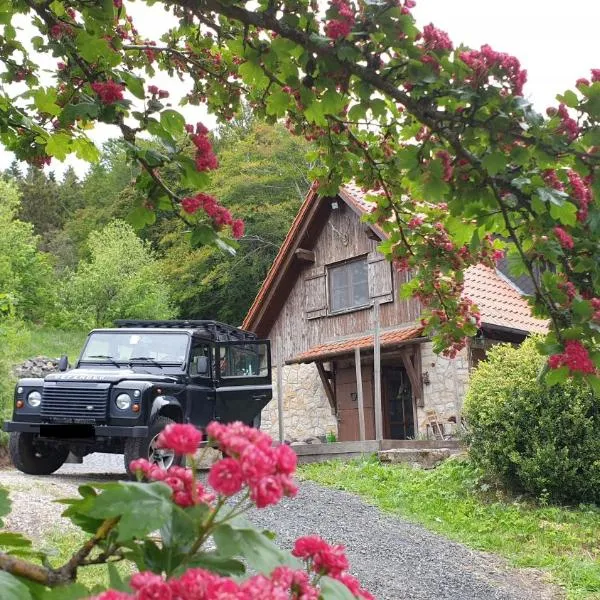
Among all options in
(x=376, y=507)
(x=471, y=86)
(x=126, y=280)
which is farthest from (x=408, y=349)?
(x=126, y=280)

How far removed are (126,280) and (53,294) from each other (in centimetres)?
368

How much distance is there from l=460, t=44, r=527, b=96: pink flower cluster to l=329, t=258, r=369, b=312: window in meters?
13.8

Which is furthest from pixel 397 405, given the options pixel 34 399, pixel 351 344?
pixel 34 399

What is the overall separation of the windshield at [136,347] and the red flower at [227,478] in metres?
9.20

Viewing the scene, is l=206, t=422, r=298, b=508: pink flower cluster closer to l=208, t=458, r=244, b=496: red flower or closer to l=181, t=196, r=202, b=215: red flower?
l=208, t=458, r=244, b=496: red flower

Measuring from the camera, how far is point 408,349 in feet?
48.2

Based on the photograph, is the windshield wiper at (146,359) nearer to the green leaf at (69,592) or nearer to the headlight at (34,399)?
the headlight at (34,399)

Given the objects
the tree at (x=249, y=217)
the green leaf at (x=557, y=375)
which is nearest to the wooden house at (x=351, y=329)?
the green leaf at (x=557, y=375)

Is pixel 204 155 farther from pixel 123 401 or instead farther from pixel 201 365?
pixel 201 365

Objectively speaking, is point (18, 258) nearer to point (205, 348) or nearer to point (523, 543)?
point (205, 348)

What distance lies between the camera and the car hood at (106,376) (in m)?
9.04

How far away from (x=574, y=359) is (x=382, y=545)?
13.8 ft

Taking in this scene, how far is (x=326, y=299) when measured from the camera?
1728 centimetres

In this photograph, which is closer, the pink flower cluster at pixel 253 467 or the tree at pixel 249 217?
the pink flower cluster at pixel 253 467
